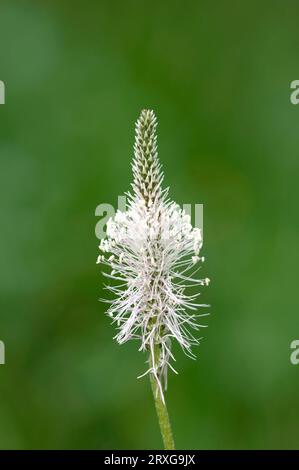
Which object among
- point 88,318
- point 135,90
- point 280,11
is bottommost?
point 88,318

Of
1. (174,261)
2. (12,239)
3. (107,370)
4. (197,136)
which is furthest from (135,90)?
(174,261)

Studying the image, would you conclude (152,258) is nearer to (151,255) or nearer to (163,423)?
(151,255)

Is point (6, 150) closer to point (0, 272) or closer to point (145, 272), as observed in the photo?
point (0, 272)

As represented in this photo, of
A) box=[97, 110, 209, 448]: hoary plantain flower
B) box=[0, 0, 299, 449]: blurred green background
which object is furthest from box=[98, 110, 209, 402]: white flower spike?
box=[0, 0, 299, 449]: blurred green background

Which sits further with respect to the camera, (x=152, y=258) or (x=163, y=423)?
(x=152, y=258)

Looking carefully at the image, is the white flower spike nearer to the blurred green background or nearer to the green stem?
the green stem

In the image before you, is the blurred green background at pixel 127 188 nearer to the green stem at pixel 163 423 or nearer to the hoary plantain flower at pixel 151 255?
the hoary plantain flower at pixel 151 255

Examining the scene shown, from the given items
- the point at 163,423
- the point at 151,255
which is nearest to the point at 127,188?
the point at 151,255

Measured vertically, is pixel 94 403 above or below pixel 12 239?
below
